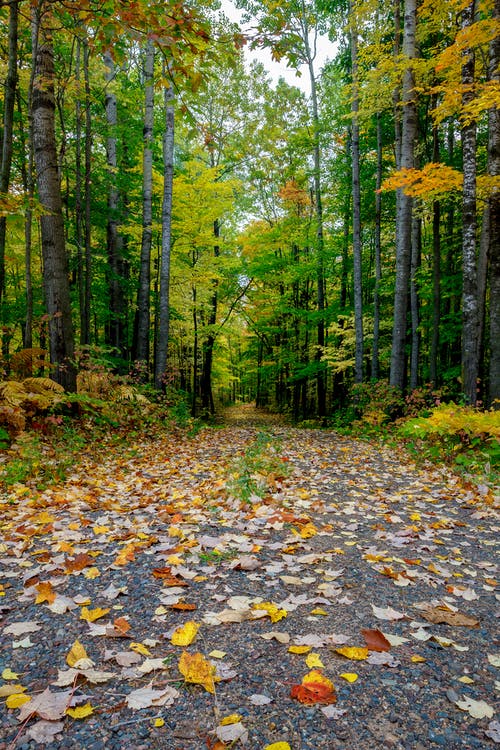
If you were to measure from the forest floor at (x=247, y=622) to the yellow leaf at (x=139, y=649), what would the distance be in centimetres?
2

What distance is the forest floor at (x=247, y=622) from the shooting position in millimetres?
1476

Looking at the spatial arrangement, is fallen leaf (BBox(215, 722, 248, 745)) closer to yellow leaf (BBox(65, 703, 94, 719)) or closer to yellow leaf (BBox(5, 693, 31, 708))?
yellow leaf (BBox(65, 703, 94, 719))

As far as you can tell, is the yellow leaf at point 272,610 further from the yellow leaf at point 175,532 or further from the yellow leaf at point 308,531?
the yellow leaf at point 175,532

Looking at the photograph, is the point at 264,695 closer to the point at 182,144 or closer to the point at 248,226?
the point at 182,144

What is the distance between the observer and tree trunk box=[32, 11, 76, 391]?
6609mm

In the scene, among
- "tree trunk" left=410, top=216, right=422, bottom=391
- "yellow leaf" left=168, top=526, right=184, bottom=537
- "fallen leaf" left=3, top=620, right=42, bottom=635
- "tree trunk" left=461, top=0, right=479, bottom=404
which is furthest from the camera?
"tree trunk" left=410, top=216, right=422, bottom=391

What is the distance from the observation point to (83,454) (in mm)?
6281

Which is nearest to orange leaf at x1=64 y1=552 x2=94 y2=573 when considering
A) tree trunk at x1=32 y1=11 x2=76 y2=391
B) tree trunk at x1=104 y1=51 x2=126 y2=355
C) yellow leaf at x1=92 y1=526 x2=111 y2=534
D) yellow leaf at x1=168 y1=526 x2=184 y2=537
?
yellow leaf at x1=92 y1=526 x2=111 y2=534

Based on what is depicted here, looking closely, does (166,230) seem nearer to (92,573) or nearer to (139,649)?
(92,573)

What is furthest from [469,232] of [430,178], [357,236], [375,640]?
[375,640]

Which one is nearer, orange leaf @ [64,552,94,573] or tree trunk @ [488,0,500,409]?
orange leaf @ [64,552,94,573]

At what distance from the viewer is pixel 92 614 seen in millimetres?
2150

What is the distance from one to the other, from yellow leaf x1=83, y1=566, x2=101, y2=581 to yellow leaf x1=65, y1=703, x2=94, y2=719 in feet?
3.71

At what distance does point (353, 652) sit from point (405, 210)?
10580 millimetres
